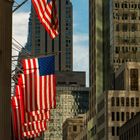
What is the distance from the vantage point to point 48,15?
103ft

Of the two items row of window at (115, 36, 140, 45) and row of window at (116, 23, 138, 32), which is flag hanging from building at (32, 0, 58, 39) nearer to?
row of window at (115, 36, 140, 45)

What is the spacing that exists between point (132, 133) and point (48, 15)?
103927 millimetres

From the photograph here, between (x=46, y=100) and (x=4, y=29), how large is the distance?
9336 millimetres

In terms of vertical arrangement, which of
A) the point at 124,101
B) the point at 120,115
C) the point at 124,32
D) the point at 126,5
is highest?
the point at 126,5

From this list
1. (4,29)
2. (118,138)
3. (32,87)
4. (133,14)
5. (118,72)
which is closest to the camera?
(4,29)

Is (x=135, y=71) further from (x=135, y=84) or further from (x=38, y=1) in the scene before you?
(x=38, y=1)

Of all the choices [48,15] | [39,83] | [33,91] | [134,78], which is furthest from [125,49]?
[48,15]

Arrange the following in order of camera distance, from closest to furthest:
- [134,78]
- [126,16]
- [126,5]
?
[134,78] → [126,16] → [126,5]

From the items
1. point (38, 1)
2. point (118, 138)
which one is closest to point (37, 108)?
point (38, 1)

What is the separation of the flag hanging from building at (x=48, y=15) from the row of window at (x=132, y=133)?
9686 cm

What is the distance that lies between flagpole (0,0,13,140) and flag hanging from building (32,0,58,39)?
2046mm

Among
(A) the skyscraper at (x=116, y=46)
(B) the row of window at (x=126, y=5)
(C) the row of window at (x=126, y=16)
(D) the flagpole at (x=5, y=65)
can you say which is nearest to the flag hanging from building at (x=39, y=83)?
(D) the flagpole at (x=5, y=65)

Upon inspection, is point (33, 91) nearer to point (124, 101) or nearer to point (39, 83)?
point (39, 83)

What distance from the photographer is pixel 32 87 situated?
36656 millimetres
